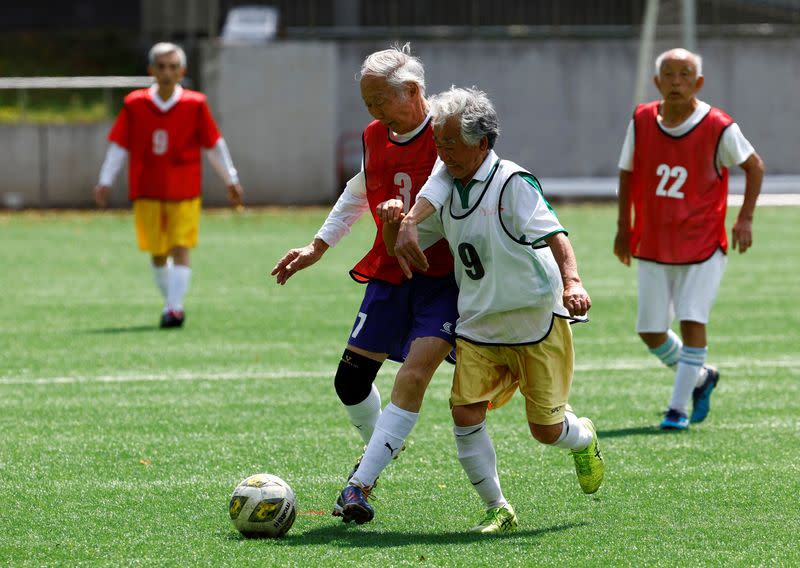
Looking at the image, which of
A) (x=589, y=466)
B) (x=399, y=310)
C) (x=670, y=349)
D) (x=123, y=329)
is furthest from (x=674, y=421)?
(x=123, y=329)

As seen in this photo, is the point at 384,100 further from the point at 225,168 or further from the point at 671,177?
the point at 225,168

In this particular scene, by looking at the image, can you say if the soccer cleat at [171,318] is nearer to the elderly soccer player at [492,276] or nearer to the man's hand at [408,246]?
the elderly soccer player at [492,276]

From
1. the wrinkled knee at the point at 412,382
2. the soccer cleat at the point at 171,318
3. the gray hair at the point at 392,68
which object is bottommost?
the soccer cleat at the point at 171,318

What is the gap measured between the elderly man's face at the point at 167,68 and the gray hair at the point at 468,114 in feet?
24.3

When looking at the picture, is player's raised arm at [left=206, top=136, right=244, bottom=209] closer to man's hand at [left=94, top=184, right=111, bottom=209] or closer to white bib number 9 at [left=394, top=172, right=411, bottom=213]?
man's hand at [left=94, top=184, right=111, bottom=209]

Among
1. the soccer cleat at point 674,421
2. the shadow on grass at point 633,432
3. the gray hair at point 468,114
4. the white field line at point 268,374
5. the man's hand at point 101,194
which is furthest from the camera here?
the man's hand at point 101,194

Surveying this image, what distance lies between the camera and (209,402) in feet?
29.0

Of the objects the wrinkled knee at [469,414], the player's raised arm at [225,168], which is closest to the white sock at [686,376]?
the wrinkled knee at [469,414]

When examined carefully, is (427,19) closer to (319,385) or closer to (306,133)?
(306,133)

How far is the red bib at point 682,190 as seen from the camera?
802cm

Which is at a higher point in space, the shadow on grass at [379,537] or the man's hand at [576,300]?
the man's hand at [576,300]

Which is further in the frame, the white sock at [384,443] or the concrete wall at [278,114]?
the concrete wall at [278,114]

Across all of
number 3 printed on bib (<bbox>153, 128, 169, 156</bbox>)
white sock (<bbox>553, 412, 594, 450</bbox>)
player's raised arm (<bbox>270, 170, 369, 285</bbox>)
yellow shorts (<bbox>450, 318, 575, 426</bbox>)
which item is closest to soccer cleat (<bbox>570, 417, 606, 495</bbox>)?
white sock (<bbox>553, 412, 594, 450</bbox>)

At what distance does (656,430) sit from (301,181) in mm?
19438
